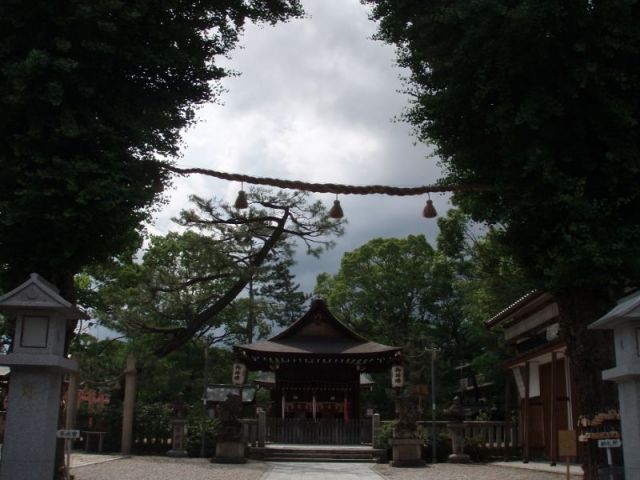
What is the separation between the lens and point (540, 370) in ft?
61.7

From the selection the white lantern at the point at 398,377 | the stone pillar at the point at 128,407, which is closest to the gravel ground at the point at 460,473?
the white lantern at the point at 398,377

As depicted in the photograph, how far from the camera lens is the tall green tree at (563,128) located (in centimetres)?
910

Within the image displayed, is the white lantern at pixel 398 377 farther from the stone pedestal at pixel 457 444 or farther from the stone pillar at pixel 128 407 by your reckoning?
the stone pillar at pixel 128 407

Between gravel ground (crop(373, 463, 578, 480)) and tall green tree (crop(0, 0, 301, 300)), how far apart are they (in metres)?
8.39

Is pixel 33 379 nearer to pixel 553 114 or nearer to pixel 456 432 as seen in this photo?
pixel 553 114

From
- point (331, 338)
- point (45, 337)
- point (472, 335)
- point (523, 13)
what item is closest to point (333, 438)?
point (331, 338)

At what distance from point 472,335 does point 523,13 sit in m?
26.1

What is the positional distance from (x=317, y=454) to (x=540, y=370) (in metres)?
7.45

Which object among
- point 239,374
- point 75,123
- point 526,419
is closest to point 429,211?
point 75,123

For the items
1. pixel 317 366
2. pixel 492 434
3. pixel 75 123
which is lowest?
pixel 492 434

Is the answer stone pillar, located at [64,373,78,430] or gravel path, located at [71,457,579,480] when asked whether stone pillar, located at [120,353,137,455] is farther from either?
gravel path, located at [71,457,579,480]

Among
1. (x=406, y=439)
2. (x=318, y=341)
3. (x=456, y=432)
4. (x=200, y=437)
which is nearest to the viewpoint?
A: (x=406, y=439)

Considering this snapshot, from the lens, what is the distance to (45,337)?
8.37 m

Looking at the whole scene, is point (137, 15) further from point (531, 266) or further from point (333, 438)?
point (333, 438)
